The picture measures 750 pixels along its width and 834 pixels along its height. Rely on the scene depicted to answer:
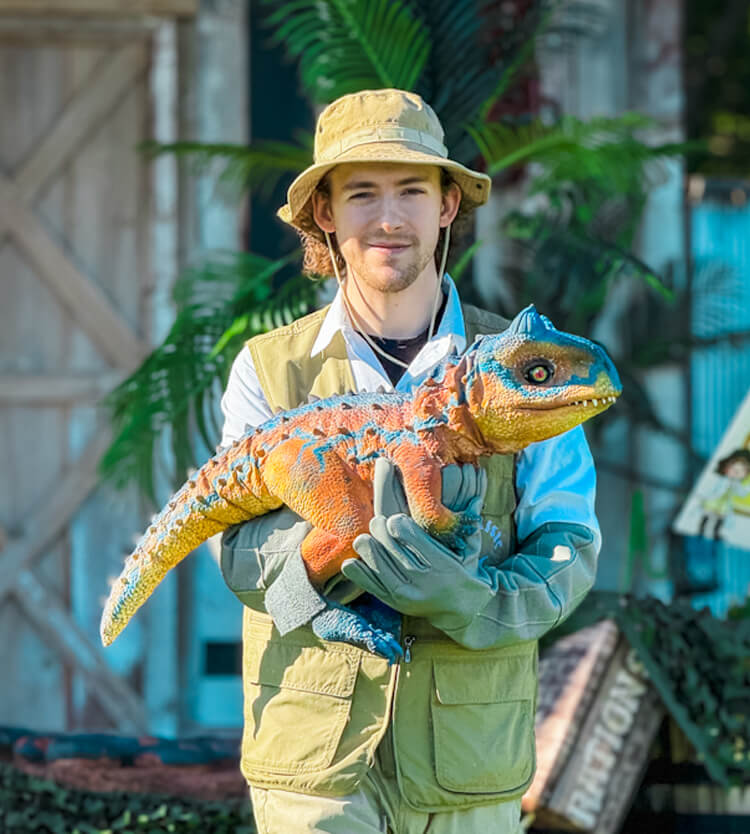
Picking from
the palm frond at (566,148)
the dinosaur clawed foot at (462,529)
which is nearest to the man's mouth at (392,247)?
the dinosaur clawed foot at (462,529)

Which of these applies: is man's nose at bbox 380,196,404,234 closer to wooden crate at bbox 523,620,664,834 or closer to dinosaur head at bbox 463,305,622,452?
dinosaur head at bbox 463,305,622,452

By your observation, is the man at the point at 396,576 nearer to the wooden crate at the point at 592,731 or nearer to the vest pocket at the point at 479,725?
the vest pocket at the point at 479,725

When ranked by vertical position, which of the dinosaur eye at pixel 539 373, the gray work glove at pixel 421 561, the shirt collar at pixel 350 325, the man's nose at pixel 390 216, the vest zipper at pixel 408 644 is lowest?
the vest zipper at pixel 408 644

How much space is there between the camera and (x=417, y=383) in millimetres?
2699

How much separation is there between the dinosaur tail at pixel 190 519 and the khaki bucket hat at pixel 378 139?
0.56 meters

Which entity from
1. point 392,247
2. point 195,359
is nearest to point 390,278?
point 392,247

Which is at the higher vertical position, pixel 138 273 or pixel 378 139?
pixel 378 139

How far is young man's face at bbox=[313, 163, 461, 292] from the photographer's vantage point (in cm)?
276

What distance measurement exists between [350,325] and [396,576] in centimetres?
63

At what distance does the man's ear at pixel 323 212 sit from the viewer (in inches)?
115

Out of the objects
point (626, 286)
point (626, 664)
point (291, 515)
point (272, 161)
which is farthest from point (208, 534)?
point (626, 286)

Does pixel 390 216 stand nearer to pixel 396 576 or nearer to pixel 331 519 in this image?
pixel 331 519

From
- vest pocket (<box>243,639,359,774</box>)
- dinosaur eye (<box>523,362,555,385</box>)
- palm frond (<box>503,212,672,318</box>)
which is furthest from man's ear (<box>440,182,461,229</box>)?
palm frond (<box>503,212,672,318</box>)

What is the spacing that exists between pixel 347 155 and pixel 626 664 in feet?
7.44
